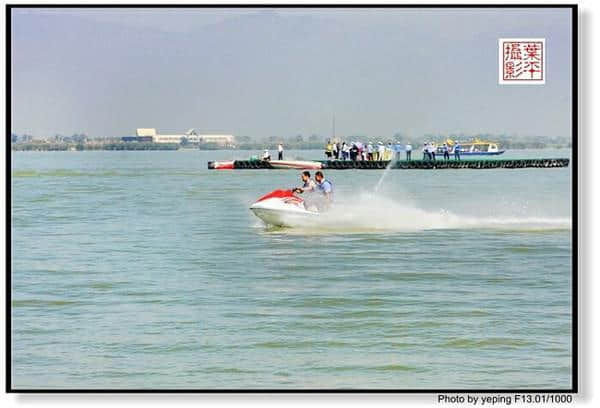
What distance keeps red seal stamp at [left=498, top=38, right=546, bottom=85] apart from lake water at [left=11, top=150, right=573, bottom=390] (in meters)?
1.97

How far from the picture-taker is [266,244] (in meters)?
14.5

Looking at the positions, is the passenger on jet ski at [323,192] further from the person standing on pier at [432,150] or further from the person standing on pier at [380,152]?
the person standing on pier at [432,150]

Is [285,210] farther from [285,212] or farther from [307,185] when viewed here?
[307,185]

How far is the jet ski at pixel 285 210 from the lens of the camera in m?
14.8

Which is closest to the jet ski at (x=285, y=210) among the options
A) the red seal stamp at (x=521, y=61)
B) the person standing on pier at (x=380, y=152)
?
the red seal stamp at (x=521, y=61)

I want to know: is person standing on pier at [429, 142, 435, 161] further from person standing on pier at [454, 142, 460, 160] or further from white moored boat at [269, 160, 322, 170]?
white moored boat at [269, 160, 322, 170]

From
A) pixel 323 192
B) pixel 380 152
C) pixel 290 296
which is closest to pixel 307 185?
pixel 323 192

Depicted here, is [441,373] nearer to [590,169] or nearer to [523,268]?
[590,169]

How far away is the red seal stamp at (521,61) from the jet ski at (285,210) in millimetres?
4871

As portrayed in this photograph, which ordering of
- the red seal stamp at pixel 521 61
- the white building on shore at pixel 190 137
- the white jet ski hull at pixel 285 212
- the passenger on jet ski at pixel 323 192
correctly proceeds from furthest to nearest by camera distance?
the white building on shore at pixel 190 137 → the white jet ski hull at pixel 285 212 → the passenger on jet ski at pixel 323 192 → the red seal stamp at pixel 521 61

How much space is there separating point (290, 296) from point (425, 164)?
1649cm

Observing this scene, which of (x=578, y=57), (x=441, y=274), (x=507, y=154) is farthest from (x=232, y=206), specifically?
(x=507, y=154)

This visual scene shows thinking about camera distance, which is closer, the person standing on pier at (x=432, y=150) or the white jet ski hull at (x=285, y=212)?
the white jet ski hull at (x=285, y=212)

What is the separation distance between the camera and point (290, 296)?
36.6ft
